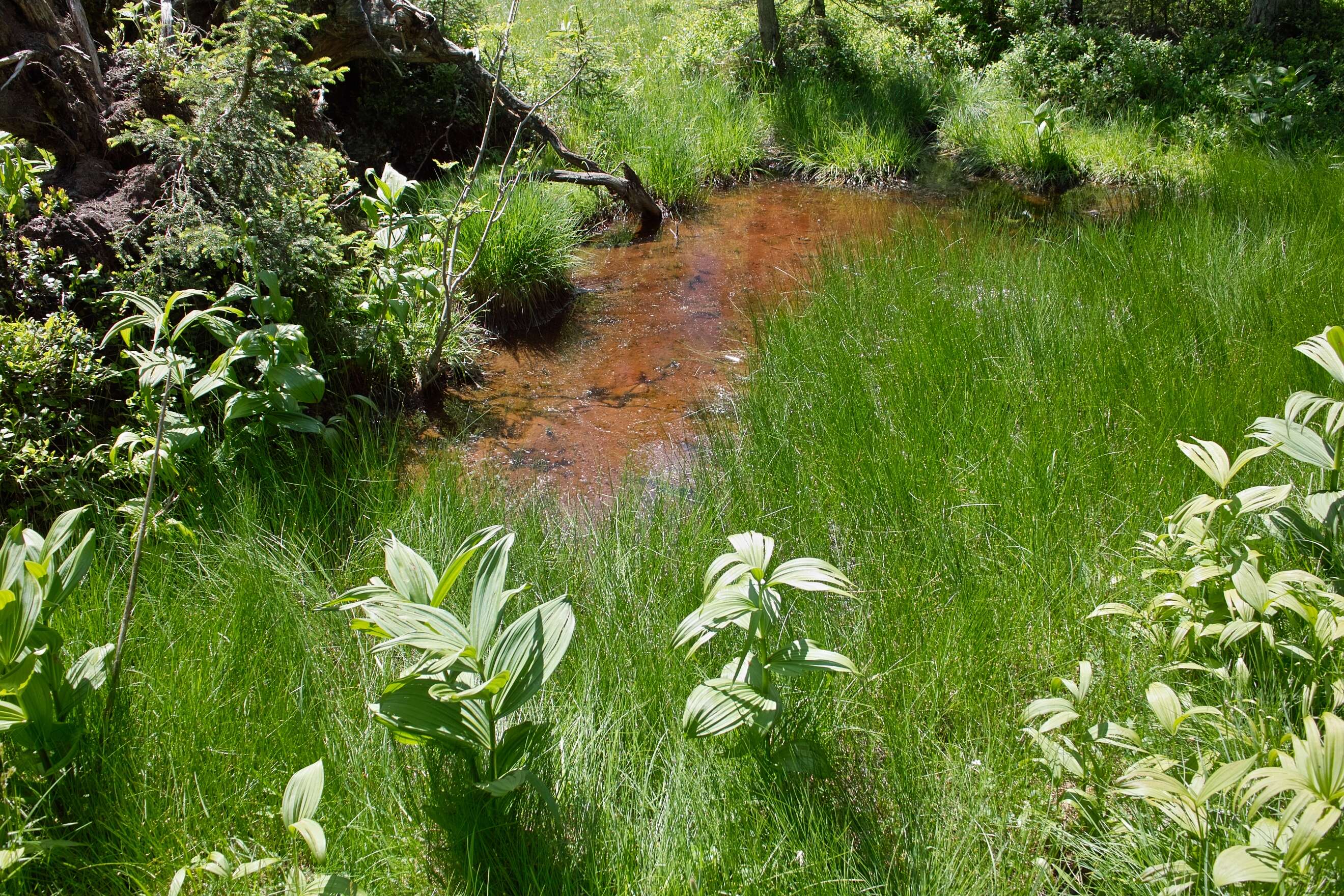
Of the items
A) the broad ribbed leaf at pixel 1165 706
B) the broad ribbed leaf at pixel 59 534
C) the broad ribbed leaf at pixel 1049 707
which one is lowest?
the broad ribbed leaf at pixel 1049 707

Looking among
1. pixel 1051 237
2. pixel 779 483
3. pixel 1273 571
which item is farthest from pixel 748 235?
pixel 1273 571

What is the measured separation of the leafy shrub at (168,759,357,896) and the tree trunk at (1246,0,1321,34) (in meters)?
9.73

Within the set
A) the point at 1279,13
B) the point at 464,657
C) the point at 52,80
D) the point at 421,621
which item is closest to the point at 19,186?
the point at 52,80

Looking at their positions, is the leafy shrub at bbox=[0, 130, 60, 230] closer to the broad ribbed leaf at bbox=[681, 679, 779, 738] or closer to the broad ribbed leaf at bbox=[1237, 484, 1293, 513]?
the broad ribbed leaf at bbox=[681, 679, 779, 738]

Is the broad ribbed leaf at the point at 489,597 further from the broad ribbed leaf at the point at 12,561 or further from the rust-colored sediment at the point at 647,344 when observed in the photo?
the rust-colored sediment at the point at 647,344

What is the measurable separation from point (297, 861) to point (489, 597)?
0.58 m

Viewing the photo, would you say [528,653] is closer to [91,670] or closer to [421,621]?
[421,621]

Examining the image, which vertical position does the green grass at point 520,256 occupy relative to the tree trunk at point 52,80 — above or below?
below

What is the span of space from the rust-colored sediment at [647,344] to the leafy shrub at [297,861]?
82.9 inches

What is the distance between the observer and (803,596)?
239 centimetres

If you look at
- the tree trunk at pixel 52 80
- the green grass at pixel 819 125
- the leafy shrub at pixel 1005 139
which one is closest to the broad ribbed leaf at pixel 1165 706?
the tree trunk at pixel 52 80

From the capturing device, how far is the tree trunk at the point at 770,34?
26.9 feet

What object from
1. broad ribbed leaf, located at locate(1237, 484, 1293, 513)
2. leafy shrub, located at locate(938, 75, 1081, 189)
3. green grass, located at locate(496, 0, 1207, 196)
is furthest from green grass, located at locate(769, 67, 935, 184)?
broad ribbed leaf, located at locate(1237, 484, 1293, 513)

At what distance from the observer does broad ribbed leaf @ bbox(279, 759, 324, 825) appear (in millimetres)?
1506
